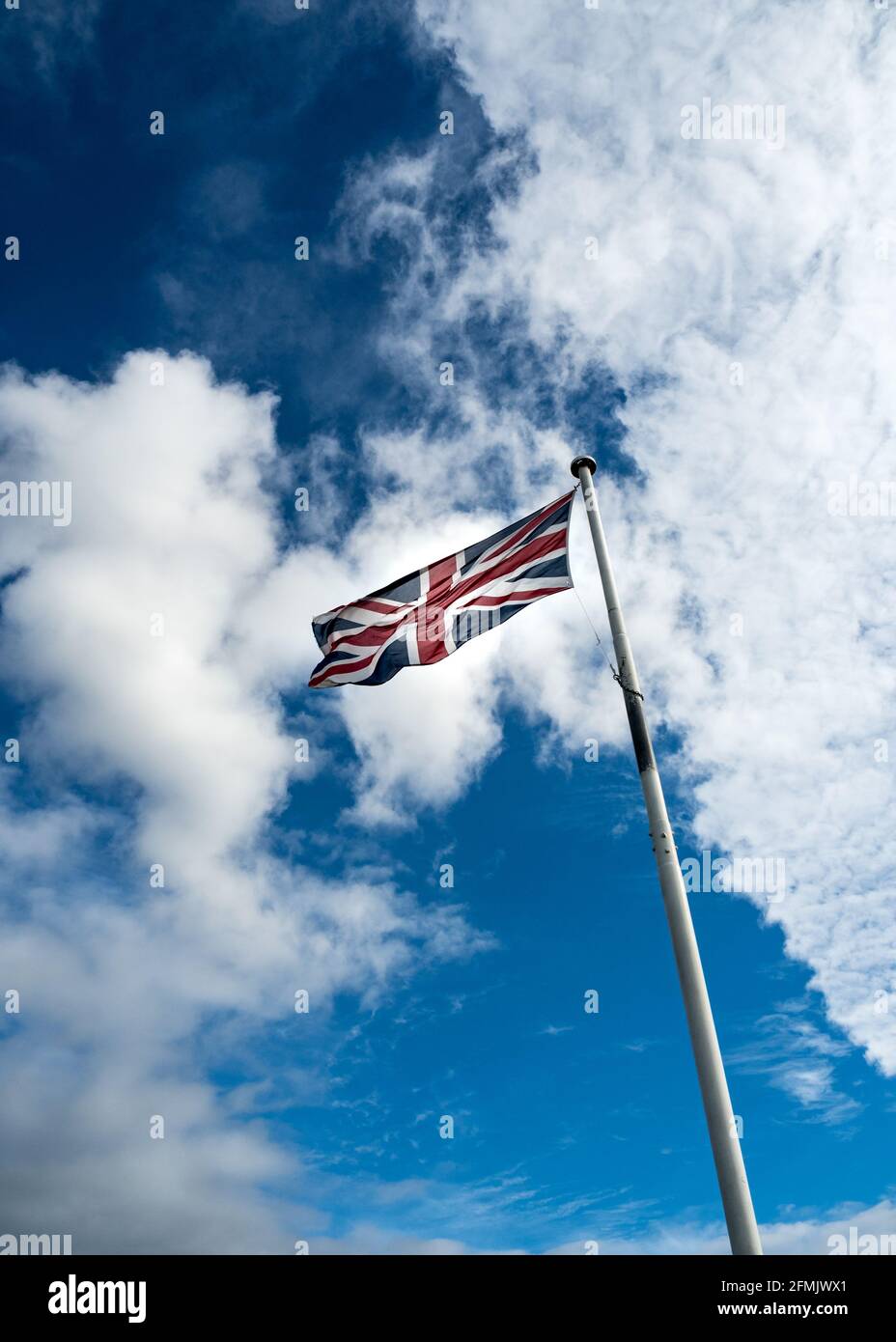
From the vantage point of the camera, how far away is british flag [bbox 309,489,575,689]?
1588cm

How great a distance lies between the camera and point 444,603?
55.8ft

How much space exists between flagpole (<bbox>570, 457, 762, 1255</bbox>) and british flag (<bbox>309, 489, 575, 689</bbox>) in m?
1.21
